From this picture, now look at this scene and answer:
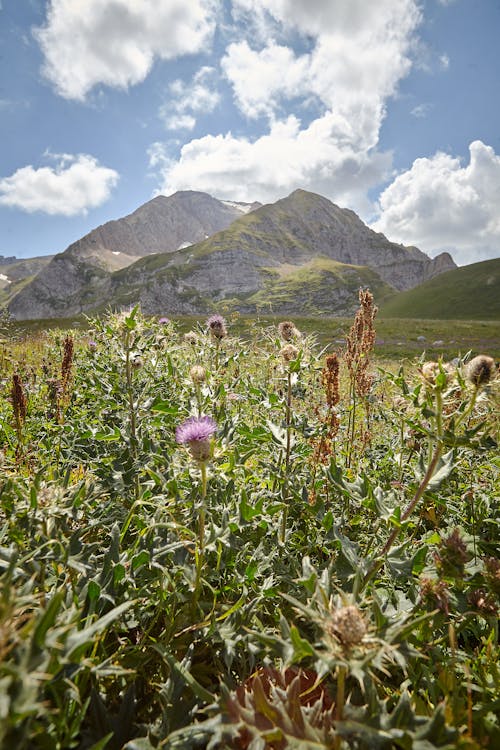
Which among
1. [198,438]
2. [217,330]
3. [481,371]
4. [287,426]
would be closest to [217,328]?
[217,330]

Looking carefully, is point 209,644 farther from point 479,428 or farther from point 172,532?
point 479,428

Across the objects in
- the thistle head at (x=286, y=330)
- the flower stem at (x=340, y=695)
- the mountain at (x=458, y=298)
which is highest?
the mountain at (x=458, y=298)

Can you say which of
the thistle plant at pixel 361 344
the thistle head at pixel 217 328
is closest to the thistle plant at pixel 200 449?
the thistle head at pixel 217 328

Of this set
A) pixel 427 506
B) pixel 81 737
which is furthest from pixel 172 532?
pixel 427 506

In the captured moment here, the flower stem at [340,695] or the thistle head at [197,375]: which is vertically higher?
the thistle head at [197,375]

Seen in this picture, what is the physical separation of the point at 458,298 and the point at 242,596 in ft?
400

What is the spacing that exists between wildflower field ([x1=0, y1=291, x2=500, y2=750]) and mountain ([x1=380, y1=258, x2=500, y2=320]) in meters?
106

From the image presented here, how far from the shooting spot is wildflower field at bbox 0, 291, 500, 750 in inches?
48.7

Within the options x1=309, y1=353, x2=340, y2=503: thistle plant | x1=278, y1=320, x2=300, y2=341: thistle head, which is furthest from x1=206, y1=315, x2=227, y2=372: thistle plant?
x1=309, y1=353, x2=340, y2=503: thistle plant

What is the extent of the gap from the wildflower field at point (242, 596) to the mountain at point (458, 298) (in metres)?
106

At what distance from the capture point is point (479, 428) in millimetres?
1750

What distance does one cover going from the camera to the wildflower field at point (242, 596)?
124cm

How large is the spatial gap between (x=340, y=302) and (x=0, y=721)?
175081 millimetres

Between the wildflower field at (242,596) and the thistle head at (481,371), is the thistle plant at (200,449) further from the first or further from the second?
the thistle head at (481,371)
